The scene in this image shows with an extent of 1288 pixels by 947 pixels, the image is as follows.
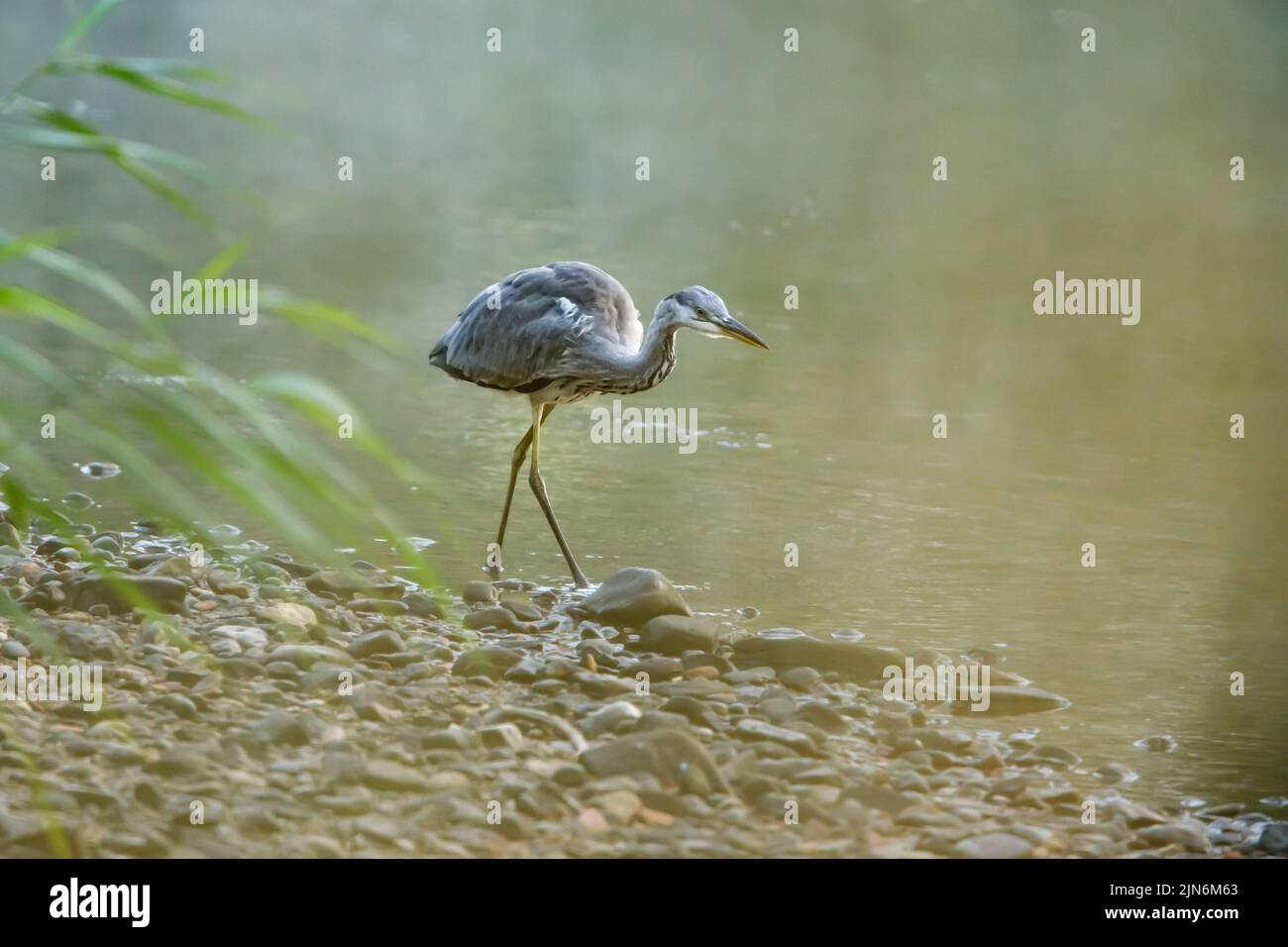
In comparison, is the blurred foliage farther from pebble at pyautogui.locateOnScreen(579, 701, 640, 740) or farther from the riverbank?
pebble at pyautogui.locateOnScreen(579, 701, 640, 740)

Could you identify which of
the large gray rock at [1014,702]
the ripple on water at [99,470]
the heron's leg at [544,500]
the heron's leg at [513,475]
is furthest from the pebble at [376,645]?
the ripple on water at [99,470]

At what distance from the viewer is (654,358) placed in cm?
841

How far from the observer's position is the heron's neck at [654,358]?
8.34m

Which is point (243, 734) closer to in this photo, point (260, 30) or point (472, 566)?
point (472, 566)

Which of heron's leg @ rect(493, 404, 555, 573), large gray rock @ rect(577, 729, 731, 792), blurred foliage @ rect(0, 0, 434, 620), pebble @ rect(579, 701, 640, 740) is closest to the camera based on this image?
blurred foliage @ rect(0, 0, 434, 620)

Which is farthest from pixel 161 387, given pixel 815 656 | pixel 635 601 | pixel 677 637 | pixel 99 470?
pixel 99 470

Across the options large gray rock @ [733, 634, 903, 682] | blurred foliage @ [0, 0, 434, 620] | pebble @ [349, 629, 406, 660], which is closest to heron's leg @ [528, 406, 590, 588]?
large gray rock @ [733, 634, 903, 682]

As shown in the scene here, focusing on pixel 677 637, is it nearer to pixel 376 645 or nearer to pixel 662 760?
pixel 376 645

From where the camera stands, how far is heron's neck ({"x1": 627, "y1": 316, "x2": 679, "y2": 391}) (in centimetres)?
834

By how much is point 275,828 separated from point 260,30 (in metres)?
32.8

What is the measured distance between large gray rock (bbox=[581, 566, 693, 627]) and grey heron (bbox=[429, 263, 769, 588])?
1.90 ft

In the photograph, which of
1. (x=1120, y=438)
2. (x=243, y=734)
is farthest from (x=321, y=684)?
(x=1120, y=438)

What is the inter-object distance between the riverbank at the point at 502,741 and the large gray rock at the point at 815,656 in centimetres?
1

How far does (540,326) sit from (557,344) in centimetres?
16
